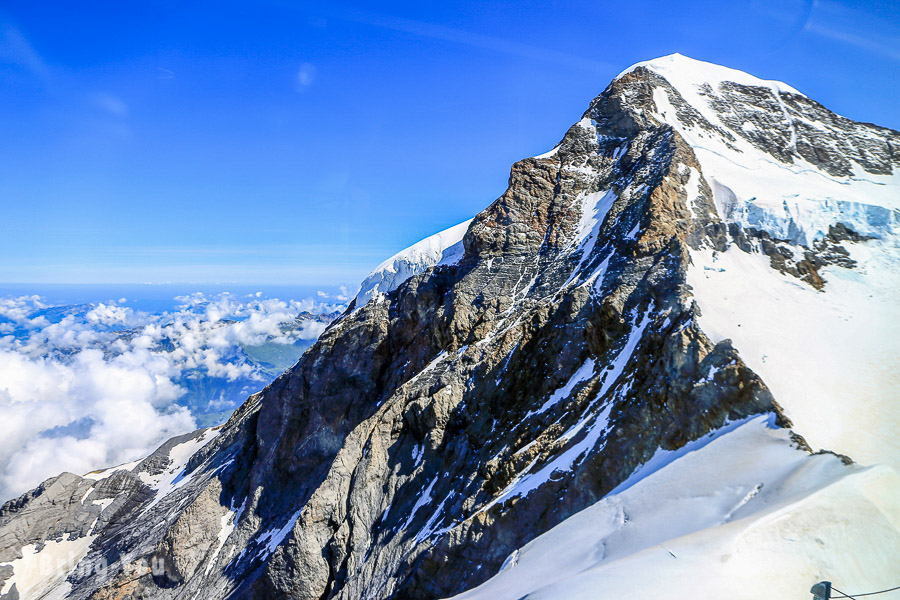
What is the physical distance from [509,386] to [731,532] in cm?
2176

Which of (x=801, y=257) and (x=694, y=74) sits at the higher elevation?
(x=694, y=74)

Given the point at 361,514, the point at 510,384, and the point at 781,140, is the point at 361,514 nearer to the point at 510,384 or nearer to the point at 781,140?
the point at 510,384

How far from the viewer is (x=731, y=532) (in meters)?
12.1

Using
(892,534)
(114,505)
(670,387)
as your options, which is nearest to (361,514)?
(670,387)

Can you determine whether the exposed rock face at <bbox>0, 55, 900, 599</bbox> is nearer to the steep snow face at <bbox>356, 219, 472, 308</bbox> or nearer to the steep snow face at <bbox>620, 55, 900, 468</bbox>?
the steep snow face at <bbox>620, 55, 900, 468</bbox>

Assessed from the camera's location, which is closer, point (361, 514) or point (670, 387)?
point (670, 387)

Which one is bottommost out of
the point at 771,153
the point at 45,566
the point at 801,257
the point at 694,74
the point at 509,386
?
the point at 45,566

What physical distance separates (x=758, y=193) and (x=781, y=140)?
694 inches

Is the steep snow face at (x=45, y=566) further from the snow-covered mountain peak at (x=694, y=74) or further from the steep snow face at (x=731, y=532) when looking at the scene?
the snow-covered mountain peak at (x=694, y=74)

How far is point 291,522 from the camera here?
4375cm

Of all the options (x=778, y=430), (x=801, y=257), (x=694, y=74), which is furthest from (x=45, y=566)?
(x=694, y=74)

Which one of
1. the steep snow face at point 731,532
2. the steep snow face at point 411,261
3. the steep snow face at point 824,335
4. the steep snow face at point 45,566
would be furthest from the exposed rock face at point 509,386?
the steep snow face at point 411,261

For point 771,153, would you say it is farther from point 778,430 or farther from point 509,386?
point 778,430

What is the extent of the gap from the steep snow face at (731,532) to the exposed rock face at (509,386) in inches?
99.2
